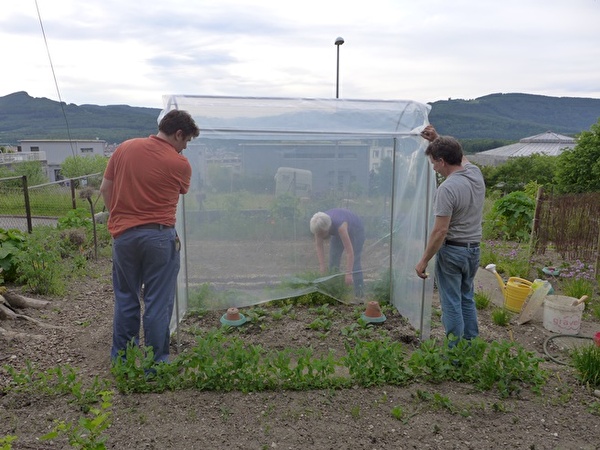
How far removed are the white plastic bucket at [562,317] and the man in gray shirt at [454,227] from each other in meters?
1.38

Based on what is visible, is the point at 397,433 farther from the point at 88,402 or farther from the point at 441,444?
the point at 88,402

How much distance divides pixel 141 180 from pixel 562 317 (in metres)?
3.71

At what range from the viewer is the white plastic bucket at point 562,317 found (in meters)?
4.15

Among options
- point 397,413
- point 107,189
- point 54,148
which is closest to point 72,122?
point 54,148

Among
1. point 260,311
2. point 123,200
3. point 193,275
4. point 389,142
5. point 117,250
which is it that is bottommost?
point 260,311

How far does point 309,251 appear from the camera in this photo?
15.8 ft

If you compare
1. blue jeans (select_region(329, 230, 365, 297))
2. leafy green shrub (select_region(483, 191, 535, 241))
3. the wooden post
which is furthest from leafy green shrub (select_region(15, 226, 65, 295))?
leafy green shrub (select_region(483, 191, 535, 241))

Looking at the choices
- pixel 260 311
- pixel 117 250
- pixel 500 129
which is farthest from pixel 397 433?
pixel 500 129

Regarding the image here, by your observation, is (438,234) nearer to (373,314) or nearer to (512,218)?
(373,314)

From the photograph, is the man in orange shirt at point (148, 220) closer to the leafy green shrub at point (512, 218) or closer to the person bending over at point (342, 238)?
the person bending over at point (342, 238)

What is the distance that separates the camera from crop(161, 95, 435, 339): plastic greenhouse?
4.11 metres

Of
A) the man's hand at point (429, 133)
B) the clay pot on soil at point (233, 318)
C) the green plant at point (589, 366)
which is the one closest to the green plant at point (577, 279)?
the green plant at point (589, 366)

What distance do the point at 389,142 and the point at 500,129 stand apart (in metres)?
95.2

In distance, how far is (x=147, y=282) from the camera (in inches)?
121
